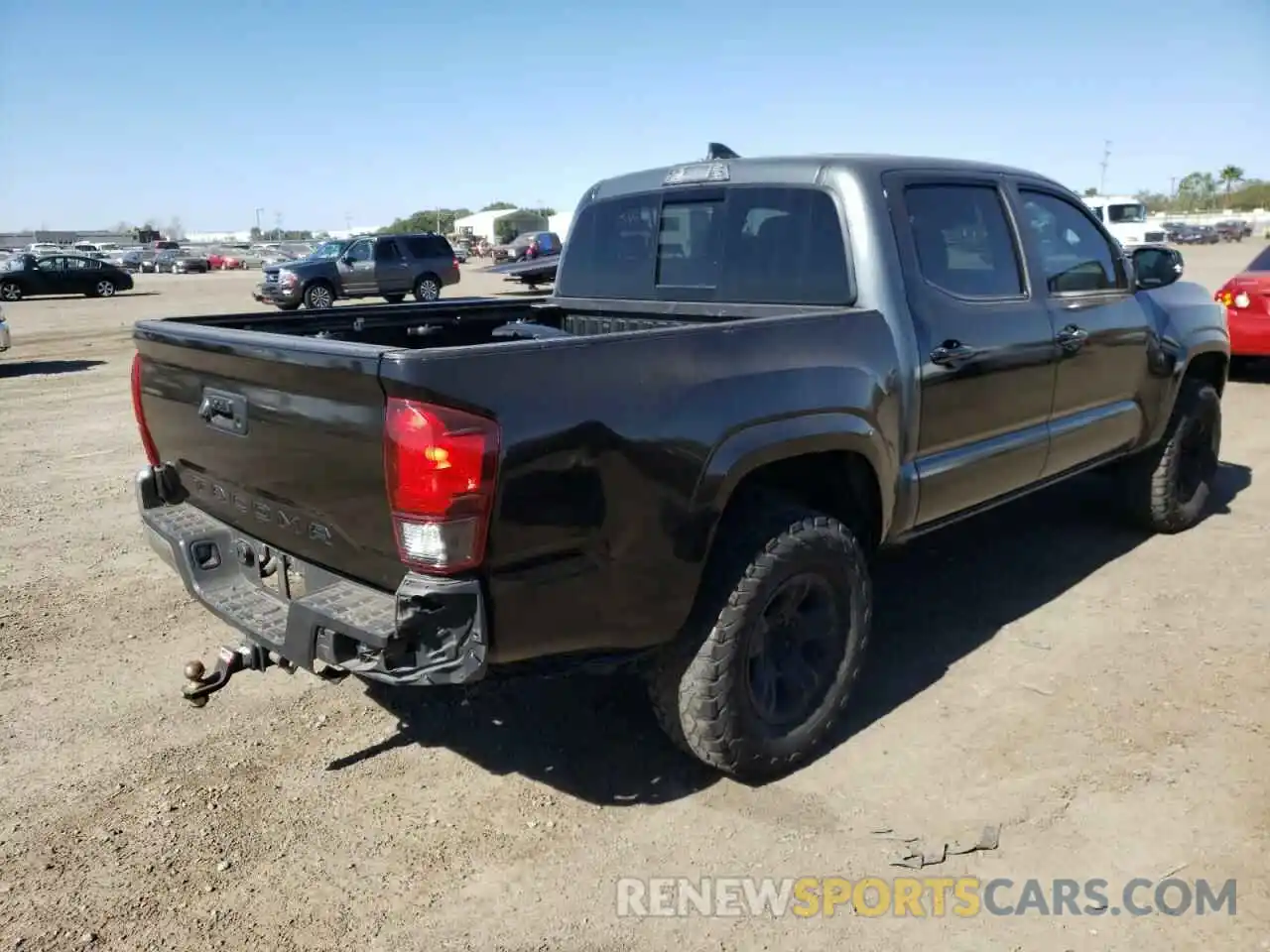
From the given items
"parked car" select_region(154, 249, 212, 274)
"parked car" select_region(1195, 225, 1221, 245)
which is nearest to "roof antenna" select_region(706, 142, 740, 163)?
"parked car" select_region(154, 249, 212, 274)

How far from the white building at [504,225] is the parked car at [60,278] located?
35592 millimetres

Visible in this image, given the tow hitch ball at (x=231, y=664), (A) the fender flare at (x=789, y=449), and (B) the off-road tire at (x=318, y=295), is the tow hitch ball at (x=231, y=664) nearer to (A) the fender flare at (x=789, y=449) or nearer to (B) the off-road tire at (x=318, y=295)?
(A) the fender flare at (x=789, y=449)

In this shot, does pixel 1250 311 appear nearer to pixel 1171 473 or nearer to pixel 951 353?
pixel 1171 473

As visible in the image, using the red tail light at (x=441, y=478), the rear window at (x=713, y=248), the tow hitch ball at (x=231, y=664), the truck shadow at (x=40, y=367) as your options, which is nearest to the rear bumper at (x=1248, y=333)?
the rear window at (x=713, y=248)

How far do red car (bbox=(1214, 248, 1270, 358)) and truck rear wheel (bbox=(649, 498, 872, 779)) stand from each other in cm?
882

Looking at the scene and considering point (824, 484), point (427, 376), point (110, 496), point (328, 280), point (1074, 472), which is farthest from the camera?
point (328, 280)

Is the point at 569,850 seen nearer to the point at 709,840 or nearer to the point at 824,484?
the point at 709,840

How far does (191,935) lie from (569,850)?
3.34 ft

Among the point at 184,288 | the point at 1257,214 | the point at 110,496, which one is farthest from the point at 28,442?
the point at 1257,214

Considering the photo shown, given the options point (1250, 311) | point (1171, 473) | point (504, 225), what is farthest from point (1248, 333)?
point (504, 225)

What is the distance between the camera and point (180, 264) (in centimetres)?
5422

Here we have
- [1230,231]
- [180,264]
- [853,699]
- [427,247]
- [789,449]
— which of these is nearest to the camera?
[789,449]

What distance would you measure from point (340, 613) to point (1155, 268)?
4.28 m

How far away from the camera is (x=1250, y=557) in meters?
5.28
